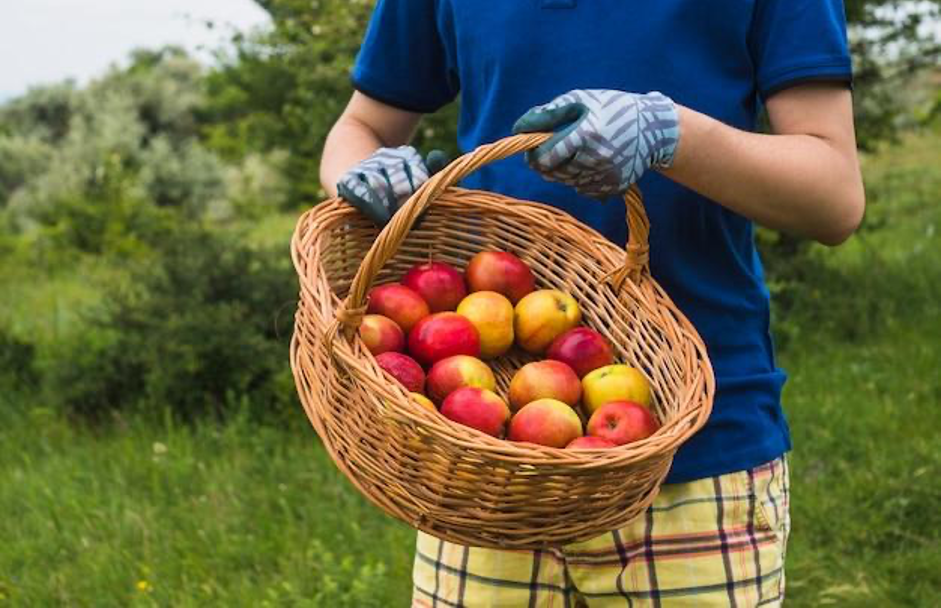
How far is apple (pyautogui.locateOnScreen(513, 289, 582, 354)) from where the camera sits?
1.67 m

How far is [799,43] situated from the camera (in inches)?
61.8

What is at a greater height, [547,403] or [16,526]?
[547,403]

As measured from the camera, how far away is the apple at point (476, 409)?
4.78ft

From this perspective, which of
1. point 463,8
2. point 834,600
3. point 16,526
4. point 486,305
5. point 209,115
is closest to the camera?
point 486,305

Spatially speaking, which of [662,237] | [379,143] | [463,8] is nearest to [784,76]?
[662,237]

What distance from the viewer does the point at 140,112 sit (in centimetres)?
1421

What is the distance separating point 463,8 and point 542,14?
0.14 metres

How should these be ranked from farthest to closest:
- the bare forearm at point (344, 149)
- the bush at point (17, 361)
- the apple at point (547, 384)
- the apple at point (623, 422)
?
the bush at point (17, 361)
the bare forearm at point (344, 149)
the apple at point (547, 384)
the apple at point (623, 422)

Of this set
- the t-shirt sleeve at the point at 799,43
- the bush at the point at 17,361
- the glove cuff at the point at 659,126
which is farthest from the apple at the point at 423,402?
the bush at the point at 17,361

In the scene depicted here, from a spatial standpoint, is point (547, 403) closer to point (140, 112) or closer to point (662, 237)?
point (662, 237)

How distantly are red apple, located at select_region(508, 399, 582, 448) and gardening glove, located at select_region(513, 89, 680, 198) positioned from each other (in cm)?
27

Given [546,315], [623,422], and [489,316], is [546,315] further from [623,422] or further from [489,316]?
[623,422]

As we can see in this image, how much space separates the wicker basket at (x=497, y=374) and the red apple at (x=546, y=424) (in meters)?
0.11

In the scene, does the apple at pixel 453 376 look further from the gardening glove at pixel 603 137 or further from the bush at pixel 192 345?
the bush at pixel 192 345
